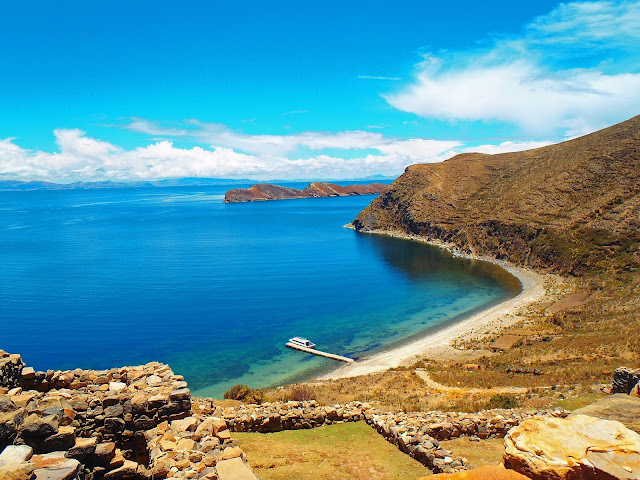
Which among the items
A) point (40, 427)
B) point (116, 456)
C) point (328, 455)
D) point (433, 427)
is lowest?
point (328, 455)

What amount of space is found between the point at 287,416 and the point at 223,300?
5174 cm

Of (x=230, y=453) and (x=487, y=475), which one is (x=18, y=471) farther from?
(x=487, y=475)

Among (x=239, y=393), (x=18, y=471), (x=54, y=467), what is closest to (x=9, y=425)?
Answer: (x=54, y=467)

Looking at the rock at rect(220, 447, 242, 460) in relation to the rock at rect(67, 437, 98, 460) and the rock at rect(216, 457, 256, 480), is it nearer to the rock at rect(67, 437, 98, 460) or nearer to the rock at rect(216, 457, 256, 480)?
the rock at rect(216, 457, 256, 480)

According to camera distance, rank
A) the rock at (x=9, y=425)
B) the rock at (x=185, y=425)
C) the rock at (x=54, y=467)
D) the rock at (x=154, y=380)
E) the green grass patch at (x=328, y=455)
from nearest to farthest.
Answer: the rock at (x=54, y=467)
the rock at (x=9, y=425)
the rock at (x=185, y=425)
the green grass patch at (x=328, y=455)
the rock at (x=154, y=380)

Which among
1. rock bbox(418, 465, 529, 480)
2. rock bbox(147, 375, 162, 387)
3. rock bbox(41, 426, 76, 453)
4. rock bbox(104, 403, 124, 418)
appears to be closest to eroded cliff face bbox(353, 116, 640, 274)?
rock bbox(418, 465, 529, 480)

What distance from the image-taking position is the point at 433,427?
1662 cm

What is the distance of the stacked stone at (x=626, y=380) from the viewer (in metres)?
20.9

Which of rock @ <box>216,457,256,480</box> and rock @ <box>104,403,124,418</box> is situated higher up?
rock @ <box>216,457,256,480</box>

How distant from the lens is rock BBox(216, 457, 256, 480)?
9.63 meters

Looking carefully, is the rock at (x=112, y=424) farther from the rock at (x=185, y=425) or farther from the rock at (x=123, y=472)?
the rock at (x=123, y=472)

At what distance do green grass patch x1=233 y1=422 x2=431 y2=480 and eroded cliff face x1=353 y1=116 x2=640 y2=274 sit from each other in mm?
72234

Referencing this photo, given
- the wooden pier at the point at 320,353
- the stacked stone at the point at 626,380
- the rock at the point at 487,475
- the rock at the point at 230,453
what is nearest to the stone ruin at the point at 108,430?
the rock at the point at 230,453

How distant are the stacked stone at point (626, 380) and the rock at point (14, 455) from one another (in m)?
25.4
